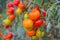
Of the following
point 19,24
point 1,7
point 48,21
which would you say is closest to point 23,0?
point 19,24

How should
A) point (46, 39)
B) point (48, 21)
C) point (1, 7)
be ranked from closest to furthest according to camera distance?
point (48, 21)
point (46, 39)
point (1, 7)

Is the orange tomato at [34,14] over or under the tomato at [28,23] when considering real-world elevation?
Answer: over

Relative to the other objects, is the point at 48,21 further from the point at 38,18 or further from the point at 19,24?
the point at 19,24

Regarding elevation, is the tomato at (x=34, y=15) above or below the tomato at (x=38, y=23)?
above

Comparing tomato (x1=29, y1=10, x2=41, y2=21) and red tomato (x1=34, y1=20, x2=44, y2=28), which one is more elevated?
tomato (x1=29, y1=10, x2=41, y2=21)

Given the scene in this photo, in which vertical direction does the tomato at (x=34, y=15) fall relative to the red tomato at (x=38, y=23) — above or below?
above

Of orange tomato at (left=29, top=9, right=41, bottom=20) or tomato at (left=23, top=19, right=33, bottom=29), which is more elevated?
orange tomato at (left=29, top=9, right=41, bottom=20)

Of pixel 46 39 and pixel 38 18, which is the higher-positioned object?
pixel 38 18

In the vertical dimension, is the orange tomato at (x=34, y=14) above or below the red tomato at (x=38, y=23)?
above
